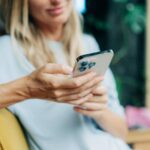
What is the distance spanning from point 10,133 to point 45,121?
0.14 metres

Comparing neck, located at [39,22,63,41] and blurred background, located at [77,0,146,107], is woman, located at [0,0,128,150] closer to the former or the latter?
neck, located at [39,22,63,41]

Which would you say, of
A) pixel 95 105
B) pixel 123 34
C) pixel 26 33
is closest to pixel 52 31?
pixel 26 33

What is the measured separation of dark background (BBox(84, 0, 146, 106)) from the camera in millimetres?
2398

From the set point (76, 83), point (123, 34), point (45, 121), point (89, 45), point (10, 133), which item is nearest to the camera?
point (76, 83)

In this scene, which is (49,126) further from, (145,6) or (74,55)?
(145,6)

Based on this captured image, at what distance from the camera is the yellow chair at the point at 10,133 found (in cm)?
108

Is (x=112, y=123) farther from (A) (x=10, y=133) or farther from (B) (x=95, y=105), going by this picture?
(A) (x=10, y=133)

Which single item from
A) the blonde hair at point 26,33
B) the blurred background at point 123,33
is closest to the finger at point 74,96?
the blonde hair at point 26,33

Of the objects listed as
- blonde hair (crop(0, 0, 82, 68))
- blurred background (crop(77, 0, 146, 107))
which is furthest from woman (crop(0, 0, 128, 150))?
blurred background (crop(77, 0, 146, 107))

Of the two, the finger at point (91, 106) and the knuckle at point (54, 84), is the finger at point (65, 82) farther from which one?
the finger at point (91, 106)

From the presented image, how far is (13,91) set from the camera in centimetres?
105

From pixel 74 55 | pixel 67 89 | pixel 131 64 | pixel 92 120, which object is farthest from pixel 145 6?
pixel 67 89

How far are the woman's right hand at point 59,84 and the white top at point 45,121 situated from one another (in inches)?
6.1

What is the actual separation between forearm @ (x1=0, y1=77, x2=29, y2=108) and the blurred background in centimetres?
135
